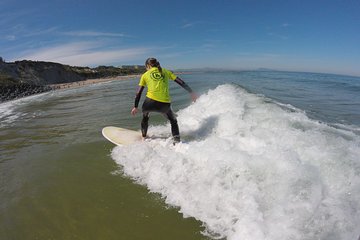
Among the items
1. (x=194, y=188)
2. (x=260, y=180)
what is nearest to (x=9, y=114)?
(x=194, y=188)

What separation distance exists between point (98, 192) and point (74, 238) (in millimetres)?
1339

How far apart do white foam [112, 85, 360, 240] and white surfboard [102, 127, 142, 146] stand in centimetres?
46

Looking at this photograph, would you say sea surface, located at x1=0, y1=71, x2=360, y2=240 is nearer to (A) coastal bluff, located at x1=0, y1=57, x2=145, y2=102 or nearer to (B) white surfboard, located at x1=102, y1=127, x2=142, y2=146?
(B) white surfboard, located at x1=102, y1=127, x2=142, y2=146

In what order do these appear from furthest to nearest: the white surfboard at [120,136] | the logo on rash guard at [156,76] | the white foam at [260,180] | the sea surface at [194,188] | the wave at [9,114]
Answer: the wave at [9,114], the white surfboard at [120,136], the logo on rash guard at [156,76], the sea surface at [194,188], the white foam at [260,180]

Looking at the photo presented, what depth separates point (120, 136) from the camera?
8.04 meters

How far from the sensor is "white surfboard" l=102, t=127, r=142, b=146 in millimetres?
7617

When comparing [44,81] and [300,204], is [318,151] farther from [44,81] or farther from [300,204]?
[44,81]

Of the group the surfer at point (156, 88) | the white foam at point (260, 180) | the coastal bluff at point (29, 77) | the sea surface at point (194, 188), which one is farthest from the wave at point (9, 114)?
the white foam at point (260, 180)

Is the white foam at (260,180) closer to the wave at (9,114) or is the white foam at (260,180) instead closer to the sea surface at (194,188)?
the sea surface at (194,188)

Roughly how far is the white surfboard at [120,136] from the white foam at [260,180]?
46 cm

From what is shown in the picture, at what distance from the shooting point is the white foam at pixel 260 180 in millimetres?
3730

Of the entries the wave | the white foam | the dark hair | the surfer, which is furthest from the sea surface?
the wave

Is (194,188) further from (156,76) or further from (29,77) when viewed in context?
(29,77)

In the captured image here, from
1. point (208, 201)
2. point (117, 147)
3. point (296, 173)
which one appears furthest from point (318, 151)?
point (117, 147)
